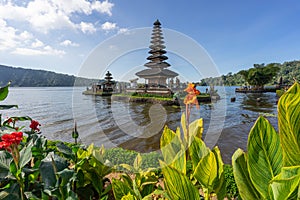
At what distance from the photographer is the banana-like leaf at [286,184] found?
1.79 feet

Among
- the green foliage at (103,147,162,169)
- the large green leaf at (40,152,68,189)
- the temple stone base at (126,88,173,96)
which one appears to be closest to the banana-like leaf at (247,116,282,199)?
the large green leaf at (40,152,68,189)

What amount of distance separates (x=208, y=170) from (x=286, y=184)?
354 millimetres

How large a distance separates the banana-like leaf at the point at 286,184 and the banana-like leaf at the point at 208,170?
0.87 feet

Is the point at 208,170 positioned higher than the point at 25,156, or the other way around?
the point at 208,170

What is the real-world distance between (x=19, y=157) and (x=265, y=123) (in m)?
1.54

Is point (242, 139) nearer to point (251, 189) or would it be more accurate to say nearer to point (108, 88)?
point (251, 189)

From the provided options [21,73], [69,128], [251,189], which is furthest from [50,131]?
[21,73]

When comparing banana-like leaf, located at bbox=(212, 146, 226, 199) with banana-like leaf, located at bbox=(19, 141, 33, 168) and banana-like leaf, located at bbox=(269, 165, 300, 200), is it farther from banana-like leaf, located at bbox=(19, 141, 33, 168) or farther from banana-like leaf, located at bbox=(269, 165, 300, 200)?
banana-like leaf, located at bbox=(19, 141, 33, 168)

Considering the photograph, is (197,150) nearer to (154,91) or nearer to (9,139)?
(9,139)

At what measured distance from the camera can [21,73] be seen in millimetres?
52375

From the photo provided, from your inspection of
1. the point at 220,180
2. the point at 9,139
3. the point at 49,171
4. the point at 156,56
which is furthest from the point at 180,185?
the point at 156,56

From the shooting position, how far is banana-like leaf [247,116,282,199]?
2.18 feet

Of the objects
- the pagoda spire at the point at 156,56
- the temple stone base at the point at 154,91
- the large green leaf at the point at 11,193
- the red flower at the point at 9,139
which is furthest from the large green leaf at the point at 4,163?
the temple stone base at the point at 154,91

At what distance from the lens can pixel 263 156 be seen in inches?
27.1
